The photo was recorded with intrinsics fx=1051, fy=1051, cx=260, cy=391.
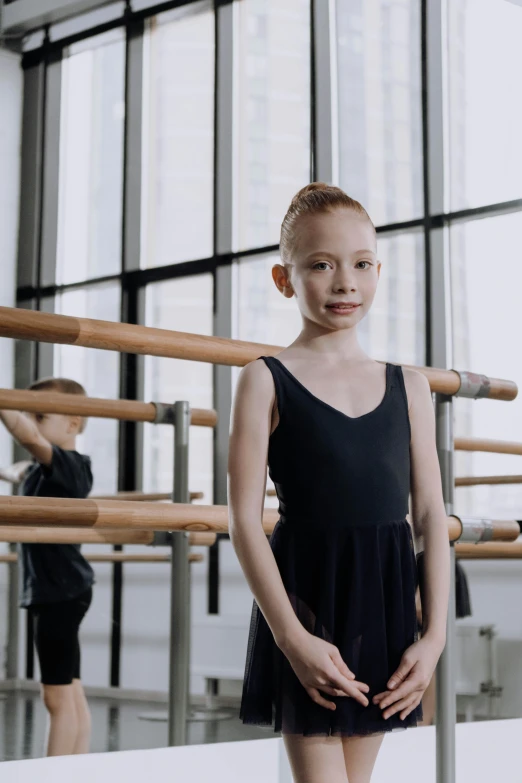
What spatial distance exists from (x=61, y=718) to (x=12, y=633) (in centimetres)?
254

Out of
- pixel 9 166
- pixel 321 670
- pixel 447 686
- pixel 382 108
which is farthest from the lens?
pixel 9 166

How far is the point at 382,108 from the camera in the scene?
4.92 m

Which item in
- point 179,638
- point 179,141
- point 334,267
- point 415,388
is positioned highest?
point 179,141

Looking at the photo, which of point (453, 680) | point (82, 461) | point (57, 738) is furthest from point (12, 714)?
point (453, 680)

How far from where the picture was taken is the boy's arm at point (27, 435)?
2422 millimetres

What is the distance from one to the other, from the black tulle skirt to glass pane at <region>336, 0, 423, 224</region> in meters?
3.87

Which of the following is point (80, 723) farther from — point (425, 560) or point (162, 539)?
point (425, 560)

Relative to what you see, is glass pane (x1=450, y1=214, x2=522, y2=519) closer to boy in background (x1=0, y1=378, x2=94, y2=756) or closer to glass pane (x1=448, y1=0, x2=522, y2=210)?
glass pane (x1=448, y1=0, x2=522, y2=210)

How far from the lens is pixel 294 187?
523 centimetres

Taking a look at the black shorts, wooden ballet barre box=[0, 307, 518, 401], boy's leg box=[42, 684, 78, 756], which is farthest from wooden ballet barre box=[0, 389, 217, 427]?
boy's leg box=[42, 684, 78, 756]

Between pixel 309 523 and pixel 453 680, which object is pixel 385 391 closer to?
pixel 309 523

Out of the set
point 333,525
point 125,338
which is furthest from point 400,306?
point 333,525

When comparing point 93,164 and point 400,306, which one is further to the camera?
point 93,164

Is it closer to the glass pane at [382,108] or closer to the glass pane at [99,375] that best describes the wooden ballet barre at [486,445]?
the glass pane at [382,108]
